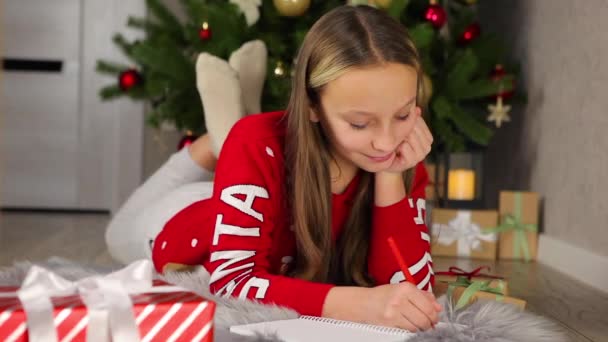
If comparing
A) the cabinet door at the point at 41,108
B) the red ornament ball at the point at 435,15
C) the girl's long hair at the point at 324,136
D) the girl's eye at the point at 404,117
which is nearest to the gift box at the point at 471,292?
the girl's long hair at the point at 324,136

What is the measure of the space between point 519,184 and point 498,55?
1.44 ft

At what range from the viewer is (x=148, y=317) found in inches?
29.6

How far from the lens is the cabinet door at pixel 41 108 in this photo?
3354 millimetres

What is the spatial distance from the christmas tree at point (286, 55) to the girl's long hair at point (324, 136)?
0.95m

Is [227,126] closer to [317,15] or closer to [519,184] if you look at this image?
[317,15]

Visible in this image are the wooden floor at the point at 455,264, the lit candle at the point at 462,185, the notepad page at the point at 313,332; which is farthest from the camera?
the lit candle at the point at 462,185

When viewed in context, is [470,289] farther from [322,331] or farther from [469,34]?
[469,34]

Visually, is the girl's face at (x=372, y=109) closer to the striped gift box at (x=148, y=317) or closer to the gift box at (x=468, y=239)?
the striped gift box at (x=148, y=317)

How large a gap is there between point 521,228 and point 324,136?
1.26 meters

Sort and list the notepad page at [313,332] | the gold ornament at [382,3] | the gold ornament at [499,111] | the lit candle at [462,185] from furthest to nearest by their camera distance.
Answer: the lit candle at [462,185]
the gold ornament at [499,111]
the gold ornament at [382,3]
the notepad page at [313,332]

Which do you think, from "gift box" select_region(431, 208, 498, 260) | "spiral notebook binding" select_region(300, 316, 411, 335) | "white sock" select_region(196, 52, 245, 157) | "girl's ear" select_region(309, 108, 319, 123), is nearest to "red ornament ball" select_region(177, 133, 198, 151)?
"white sock" select_region(196, 52, 245, 157)

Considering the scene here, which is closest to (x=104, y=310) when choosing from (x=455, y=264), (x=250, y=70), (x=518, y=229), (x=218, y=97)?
(x=218, y=97)

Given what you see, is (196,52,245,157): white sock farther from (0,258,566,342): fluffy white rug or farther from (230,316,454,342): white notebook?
(230,316,454,342): white notebook

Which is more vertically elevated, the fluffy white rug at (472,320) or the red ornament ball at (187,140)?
the red ornament ball at (187,140)
